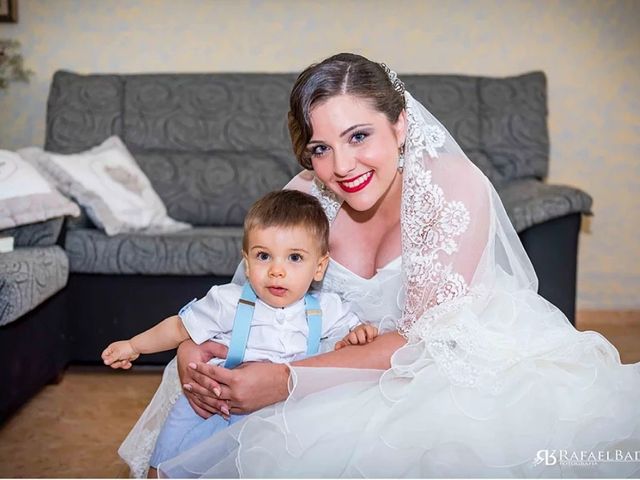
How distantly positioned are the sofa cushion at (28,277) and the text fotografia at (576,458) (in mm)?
1645

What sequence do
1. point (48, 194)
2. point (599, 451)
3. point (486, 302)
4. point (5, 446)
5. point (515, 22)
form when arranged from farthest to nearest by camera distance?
point (515, 22) → point (48, 194) → point (5, 446) → point (486, 302) → point (599, 451)

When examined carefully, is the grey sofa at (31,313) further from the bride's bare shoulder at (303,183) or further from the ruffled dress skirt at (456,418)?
the ruffled dress skirt at (456,418)

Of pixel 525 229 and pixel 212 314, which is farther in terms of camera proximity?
pixel 525 229

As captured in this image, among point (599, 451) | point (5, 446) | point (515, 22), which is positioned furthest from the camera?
point (515, 22)

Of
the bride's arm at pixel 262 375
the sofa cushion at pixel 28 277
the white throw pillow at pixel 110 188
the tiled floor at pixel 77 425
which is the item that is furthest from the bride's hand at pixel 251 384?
the white throw pillow at pixel 110 188

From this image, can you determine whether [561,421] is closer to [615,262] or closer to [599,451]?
[599,451]

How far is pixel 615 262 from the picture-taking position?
4.11 meters

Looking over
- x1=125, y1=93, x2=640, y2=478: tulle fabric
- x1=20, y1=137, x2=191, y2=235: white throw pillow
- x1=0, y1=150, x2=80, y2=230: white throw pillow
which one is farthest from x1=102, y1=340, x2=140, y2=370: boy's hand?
x1=20, y1=137, x2=191, y2=235: white throw pillow

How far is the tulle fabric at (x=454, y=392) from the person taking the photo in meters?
1.24

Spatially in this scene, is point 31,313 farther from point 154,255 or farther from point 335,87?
point 335,87

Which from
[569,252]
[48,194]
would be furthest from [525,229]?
[48,194]

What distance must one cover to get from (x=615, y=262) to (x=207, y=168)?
2181 millimetres

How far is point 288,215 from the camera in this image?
4.96 ft

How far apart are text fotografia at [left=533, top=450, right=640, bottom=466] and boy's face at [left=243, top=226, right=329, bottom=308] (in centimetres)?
54
